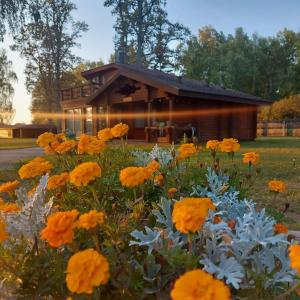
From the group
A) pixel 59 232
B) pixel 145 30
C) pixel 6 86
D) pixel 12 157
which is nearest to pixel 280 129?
pixel 145 30

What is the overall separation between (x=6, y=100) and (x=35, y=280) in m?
48.1

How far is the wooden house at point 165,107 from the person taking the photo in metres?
15.3

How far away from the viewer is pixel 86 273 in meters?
0.91

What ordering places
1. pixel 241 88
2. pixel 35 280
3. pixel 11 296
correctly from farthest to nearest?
pixel 241 88
pixel 11 296
pixel 35 280

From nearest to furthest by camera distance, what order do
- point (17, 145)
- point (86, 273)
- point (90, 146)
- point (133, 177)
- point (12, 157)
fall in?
point (86, 273)
point (133, 177)
point (90, 146)
point (12, 157)
point (17, 145)

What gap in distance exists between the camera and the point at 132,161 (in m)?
3.10

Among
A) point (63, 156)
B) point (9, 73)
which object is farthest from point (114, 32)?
point (63, 156)

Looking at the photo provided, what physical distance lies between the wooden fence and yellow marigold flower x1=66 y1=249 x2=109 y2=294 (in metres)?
33.3

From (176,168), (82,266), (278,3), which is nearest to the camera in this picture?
(82,266)

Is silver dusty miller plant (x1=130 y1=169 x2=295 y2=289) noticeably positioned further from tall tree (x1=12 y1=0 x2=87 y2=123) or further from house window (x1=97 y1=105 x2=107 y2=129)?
tall tree (x1=12 y1=0 x2=87 y2=123)

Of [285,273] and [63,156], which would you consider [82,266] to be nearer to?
[285,273]

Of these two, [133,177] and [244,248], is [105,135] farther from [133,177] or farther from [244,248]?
[244,248]

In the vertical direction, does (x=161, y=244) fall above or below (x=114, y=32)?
below

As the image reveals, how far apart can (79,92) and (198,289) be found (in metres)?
23.5
